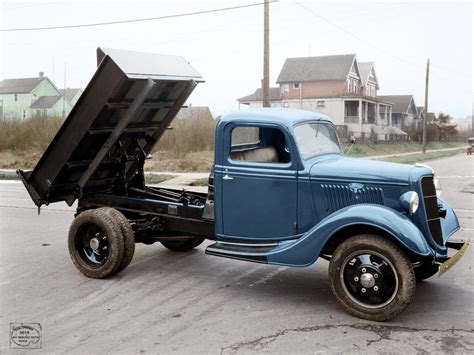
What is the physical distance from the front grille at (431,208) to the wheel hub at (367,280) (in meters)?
0.84

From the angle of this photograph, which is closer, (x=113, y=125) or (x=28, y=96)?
(x=113, y=125)

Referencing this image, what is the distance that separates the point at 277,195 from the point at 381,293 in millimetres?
1428

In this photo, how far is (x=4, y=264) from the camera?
289 inches

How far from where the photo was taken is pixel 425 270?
19.4ft

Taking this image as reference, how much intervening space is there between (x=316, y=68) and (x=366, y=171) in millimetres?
54477

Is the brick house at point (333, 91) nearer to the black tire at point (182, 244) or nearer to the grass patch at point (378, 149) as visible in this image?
the grass patch at point (378, 149)

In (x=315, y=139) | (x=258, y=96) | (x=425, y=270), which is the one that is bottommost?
(x=425, y=270)

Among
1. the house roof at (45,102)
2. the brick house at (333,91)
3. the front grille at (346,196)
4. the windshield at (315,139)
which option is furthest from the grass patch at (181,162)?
the house roof at (45,102)

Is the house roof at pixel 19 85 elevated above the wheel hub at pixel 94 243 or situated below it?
above

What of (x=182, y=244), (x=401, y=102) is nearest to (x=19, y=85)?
(x=401, y=102)

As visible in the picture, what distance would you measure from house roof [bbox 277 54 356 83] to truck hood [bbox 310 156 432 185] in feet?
170

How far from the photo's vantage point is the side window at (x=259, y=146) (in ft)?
20.0

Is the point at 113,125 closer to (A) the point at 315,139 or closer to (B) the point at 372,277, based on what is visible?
(A) the point at 315,139

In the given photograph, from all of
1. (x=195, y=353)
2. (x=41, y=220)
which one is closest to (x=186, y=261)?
(x=195, y=353)
